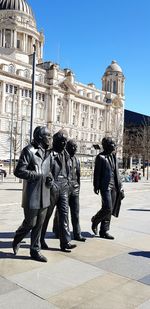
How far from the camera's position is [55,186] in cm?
547

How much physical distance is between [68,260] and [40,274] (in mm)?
749

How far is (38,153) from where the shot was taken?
483 cm

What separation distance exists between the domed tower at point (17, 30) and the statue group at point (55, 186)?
74.1 m

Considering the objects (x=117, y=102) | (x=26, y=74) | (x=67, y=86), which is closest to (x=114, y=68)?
(x=117, y=102)

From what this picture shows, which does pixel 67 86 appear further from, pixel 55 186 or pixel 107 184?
pixel 55 186

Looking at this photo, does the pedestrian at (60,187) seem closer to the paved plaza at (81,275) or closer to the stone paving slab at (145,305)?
the paved plaza at (81,275)

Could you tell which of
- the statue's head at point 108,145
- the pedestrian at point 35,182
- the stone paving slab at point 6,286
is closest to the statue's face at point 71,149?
the statue's head at point 108,145

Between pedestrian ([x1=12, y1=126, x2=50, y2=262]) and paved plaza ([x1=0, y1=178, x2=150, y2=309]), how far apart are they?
43 cm

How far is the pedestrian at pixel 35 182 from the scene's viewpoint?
15.5ft

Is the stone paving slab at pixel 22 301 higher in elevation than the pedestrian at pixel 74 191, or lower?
lower

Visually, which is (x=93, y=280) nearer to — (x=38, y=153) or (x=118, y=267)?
(x=118, y=267)

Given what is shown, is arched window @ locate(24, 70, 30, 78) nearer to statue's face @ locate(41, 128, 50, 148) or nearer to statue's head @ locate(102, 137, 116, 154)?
statue's head @ locate(102, 137, 116, 154)

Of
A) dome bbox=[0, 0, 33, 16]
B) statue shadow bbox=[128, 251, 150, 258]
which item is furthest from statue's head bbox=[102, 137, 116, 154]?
dome bbox=[0, 0, 33, 16]

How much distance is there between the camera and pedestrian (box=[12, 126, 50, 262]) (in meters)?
4.72
